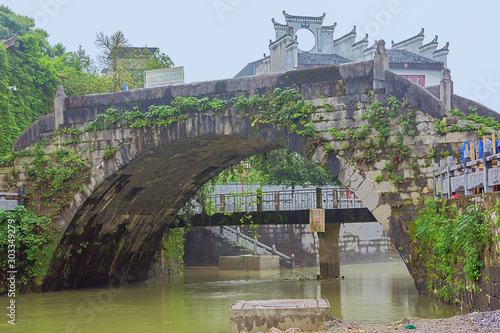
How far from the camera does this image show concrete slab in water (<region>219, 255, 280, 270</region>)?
2570 cm

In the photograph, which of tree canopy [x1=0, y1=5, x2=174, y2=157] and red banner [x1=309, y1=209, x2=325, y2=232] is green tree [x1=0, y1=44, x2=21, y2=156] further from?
red banner [x1=309, y1=209, x2=325, y2=232]

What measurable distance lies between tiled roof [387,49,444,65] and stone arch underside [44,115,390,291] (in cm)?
1753

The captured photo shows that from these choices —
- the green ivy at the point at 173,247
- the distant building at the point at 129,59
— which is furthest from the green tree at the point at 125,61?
the green ivy at the point at 173,247

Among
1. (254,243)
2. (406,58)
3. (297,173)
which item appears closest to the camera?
(254,243)

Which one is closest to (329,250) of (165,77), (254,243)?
(254,243)

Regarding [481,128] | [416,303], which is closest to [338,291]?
[416,303]

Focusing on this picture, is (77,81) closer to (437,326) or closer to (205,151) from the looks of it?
(205,151)

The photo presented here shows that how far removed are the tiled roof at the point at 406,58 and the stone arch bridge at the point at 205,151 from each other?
17569 millimetres

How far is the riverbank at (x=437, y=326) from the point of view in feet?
22.0

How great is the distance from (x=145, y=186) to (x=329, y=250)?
6.13 metres

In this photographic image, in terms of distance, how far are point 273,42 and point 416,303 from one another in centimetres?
2379

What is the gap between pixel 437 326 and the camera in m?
7.29

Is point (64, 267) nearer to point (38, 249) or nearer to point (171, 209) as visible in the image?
point (38, 249)

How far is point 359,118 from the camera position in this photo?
41.1 ft
